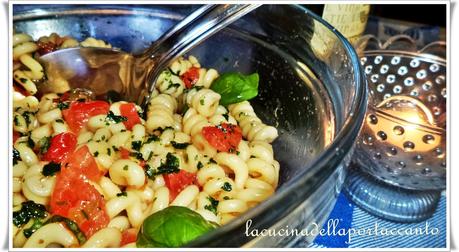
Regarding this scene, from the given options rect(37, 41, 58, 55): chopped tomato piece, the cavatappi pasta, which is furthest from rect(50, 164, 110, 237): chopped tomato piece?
rect(37, 41, 58, 55): chopped tomato piece

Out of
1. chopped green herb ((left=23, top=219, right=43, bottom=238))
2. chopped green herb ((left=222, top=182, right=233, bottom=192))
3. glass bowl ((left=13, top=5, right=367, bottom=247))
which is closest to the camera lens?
glass bowl ((left=13, top=5, right=367, bottom=247))

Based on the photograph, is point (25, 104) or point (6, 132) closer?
point (6, 132)

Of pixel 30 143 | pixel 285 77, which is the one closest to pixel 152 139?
→ pixel 30 143

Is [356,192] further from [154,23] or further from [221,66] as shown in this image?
[154,23]

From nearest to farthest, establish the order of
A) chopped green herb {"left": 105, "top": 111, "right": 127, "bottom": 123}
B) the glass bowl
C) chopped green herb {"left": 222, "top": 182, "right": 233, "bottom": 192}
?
the glass bowl
chopped green herb {"left": 222, "top": 182, "right": 233, "bottom": 192}
chopped green herb {"left": 105, "top": 111, "right": 127, "bottom": 123}

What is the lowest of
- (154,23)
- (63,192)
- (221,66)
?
(63,192)

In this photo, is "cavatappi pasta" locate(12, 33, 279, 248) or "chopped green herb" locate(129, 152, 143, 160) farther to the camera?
"chopped green herb" locate(129, 152, 143, 160)

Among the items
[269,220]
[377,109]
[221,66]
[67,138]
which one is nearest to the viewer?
[269,220]

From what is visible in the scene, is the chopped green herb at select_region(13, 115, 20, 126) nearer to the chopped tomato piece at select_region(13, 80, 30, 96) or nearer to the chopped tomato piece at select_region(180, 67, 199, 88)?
the chopped tomato piece at select_region(13, 80, 30, 96)

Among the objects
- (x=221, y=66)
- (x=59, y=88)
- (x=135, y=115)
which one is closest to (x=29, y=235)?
(x=135, y=115)
